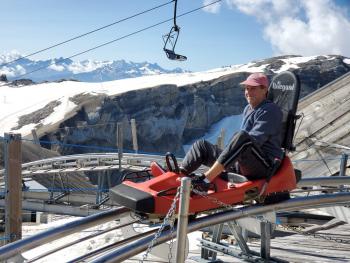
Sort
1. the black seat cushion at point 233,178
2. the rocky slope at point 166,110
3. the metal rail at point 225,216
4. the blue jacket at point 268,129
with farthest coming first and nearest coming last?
the rocky slope at point 166,110 → the blue jacket at point 268,129 → the black seat cushion at point 233,178 → the metal rail at point 225,216

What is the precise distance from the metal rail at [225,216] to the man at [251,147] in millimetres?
276

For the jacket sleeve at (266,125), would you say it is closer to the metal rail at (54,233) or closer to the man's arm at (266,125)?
the man's arm at (266,125)

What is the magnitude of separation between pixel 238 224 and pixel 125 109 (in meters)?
59.0

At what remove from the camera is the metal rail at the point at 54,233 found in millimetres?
3369

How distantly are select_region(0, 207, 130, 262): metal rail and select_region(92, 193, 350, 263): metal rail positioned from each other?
1.74 feet

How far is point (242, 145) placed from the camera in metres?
4.13

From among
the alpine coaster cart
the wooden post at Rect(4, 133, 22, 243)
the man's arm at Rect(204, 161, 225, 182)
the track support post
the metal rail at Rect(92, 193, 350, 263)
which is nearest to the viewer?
the track support post

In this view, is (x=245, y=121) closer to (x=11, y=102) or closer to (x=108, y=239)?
(x=108, y=239)

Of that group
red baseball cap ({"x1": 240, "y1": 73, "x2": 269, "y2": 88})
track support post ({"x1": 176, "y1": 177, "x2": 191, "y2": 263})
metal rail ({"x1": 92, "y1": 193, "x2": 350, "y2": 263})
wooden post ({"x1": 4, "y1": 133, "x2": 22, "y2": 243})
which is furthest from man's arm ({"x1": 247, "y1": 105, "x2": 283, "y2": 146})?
wooden post ({"x1": 4, "y1": 133, "x2": 22, "y2": 243})

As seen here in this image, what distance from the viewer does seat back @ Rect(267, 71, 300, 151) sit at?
4.66 meters

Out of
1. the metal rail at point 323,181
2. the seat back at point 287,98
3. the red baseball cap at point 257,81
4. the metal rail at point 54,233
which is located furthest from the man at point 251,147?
the metal rail at point 323,181

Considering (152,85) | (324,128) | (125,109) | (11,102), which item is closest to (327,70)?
(152,85)

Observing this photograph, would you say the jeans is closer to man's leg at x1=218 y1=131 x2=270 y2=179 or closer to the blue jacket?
man's leg at x1=218 y1=131 x2=270 y2=179

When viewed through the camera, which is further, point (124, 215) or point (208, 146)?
point (208, 146)
